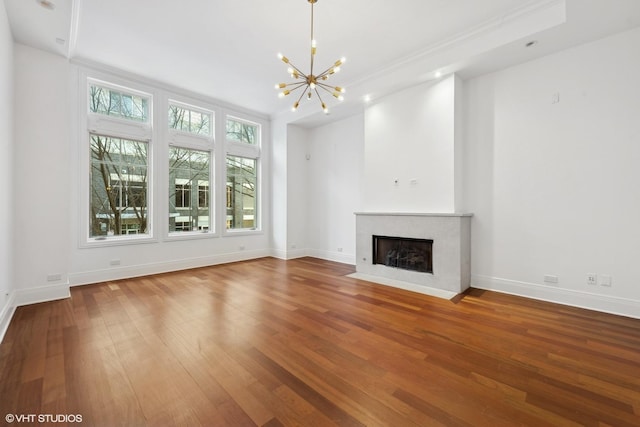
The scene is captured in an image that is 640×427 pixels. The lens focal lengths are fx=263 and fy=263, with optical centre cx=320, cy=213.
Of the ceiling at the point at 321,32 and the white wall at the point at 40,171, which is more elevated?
the ceiling at the point at 321,32

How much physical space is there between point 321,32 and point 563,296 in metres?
4.73

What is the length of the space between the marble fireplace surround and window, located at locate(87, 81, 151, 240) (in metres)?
4.38

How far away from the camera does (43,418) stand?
154 cm

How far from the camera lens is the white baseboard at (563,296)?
3.07 metres

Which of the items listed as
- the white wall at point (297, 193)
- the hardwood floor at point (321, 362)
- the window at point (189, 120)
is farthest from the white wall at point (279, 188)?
the hardwood floor at point (321, 362)

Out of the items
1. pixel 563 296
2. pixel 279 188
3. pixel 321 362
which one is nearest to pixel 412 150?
pixel 563 296

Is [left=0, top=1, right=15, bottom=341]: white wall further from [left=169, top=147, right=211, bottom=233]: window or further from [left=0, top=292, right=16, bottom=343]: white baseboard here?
[left=169, top=147, right=211, bottom=233]: window

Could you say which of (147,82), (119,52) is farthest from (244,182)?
(119,52)

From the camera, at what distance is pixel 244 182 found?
21.6ft

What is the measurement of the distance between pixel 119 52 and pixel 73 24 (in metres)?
0.71

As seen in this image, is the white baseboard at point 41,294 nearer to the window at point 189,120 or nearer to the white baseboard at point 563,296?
the window at point 189,120

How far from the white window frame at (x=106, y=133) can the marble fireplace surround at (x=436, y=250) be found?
4.24m

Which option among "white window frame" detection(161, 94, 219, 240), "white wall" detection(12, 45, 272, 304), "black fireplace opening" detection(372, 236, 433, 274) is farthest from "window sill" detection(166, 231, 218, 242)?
"black fireplace opening" detection(372, 236, 433, 274)

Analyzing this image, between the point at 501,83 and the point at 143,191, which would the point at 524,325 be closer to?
the point at 501,83
